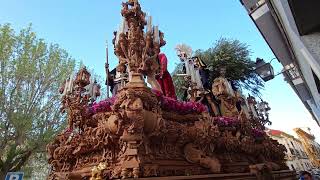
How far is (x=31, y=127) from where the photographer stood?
1388 cm

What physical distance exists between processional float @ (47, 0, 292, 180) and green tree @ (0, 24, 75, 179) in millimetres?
6681

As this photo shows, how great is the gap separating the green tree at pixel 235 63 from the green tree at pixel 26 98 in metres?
8.59

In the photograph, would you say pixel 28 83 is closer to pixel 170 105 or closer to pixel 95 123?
pixel 95 123

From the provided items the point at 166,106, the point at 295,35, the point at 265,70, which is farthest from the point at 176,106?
the point at 265,70

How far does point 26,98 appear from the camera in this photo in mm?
14008

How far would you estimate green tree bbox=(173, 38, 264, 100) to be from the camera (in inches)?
672

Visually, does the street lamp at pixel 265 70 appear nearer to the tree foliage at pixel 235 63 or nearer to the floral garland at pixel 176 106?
the floral garland at pixel 176 106

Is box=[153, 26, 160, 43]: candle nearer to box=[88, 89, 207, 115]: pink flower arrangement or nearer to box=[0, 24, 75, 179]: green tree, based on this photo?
box=[88, 89, 207, 115]: pink flower arrangement

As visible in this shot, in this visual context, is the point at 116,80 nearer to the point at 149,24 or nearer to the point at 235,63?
the point at 149,24

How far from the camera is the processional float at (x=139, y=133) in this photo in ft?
17.9

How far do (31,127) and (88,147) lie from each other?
8.97 meters

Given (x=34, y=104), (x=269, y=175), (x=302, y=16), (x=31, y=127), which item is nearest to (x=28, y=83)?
(x=34, y=104)

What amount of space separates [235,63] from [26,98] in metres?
12.8

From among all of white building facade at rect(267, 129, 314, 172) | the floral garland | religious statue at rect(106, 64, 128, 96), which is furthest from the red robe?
white building facade at rect(267, 129, 314, 172)
